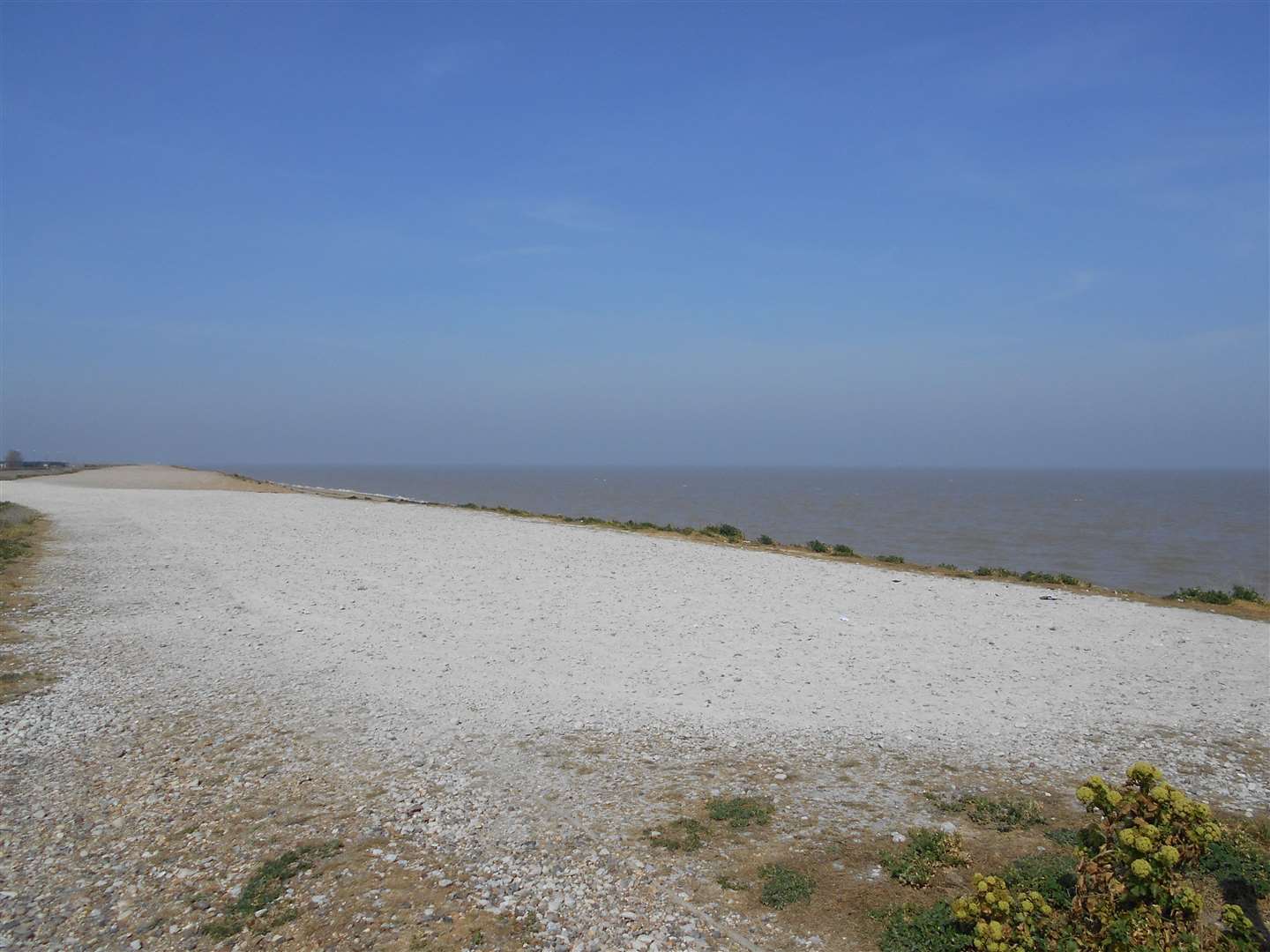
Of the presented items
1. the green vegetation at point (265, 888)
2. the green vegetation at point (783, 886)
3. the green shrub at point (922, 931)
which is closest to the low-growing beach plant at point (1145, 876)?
the green shrub at point (922, 931)

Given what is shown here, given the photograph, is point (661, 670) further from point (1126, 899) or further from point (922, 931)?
point (1126, 899)

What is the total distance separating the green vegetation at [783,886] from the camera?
426 cm

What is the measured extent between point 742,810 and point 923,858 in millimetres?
1156

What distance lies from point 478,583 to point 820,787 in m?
→ 8.93

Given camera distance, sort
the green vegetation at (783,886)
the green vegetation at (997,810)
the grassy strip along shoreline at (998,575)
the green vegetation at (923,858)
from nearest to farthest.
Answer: the green vegetation at (783,886) → the green vegetation at (923,858) → the green vegetation at (997,810) → the grassy strip along shoreline at (998,575)

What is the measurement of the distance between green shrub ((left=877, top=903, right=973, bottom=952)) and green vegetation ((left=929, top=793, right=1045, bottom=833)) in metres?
1.17

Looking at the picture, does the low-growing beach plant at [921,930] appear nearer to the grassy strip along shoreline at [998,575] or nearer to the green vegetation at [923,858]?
the green vegetation at [923,858]

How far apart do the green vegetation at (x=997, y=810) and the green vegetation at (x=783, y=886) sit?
1.42 metres

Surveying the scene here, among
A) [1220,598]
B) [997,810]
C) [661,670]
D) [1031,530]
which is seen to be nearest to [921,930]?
[997,810]

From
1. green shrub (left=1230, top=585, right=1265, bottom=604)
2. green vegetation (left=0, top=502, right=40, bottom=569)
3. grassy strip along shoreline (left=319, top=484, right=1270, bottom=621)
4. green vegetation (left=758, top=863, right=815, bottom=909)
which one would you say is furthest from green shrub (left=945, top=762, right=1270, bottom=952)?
green vegetation (left=0, top=502, right=40, bottom=569)

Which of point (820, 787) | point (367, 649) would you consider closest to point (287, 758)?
point (367, 649)

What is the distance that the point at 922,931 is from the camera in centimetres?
397

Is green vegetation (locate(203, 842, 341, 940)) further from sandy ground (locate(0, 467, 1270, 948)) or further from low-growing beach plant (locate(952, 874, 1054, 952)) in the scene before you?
low-growing beach plant (locate(952, 874, 1054, 952))

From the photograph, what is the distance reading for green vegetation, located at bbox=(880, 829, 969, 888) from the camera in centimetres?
444
